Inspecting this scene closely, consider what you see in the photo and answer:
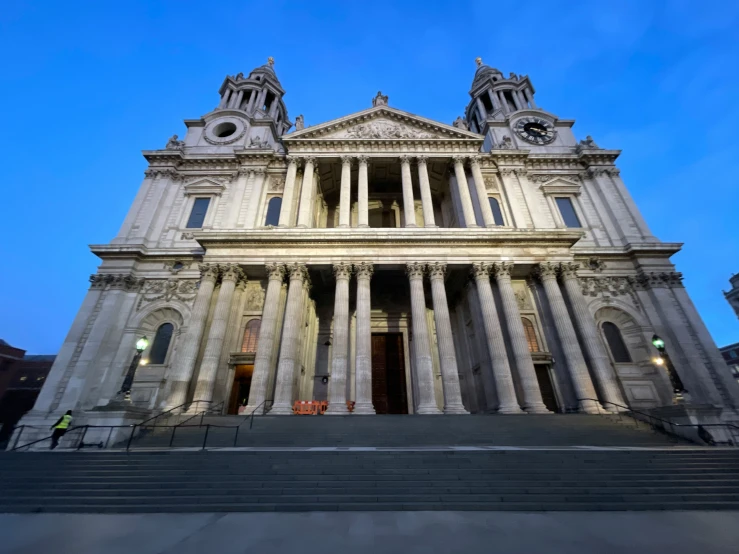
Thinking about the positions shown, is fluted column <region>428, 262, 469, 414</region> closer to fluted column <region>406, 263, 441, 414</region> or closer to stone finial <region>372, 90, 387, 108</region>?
fluted column <region>406, 263, 441, 414</region>

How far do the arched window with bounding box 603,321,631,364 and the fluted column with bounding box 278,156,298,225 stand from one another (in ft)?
72.0

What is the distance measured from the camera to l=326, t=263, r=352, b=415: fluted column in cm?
1650

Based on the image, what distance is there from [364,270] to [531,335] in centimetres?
1132

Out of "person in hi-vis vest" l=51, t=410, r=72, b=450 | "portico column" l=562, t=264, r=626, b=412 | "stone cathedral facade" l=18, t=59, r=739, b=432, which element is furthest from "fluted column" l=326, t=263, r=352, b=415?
"portico column" l=562, t=264, r=626, b=412

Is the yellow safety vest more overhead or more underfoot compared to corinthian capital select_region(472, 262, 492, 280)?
more underfoot

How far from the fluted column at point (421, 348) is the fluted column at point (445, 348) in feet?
1.98

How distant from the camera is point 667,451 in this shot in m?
9.88

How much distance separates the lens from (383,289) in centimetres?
2480

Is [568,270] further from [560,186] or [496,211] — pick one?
[560,186]

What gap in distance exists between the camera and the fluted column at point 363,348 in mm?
16438

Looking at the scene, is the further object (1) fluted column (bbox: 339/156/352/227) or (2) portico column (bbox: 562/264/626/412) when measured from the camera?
(1) fluted column (bbox: 339/156/352/227)

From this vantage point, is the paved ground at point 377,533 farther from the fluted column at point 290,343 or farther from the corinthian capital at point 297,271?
the corinthian capital at point 297,271

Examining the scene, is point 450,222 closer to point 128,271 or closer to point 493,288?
point 493,288

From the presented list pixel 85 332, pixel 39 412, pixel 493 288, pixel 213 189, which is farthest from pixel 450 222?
pixel 39 412
